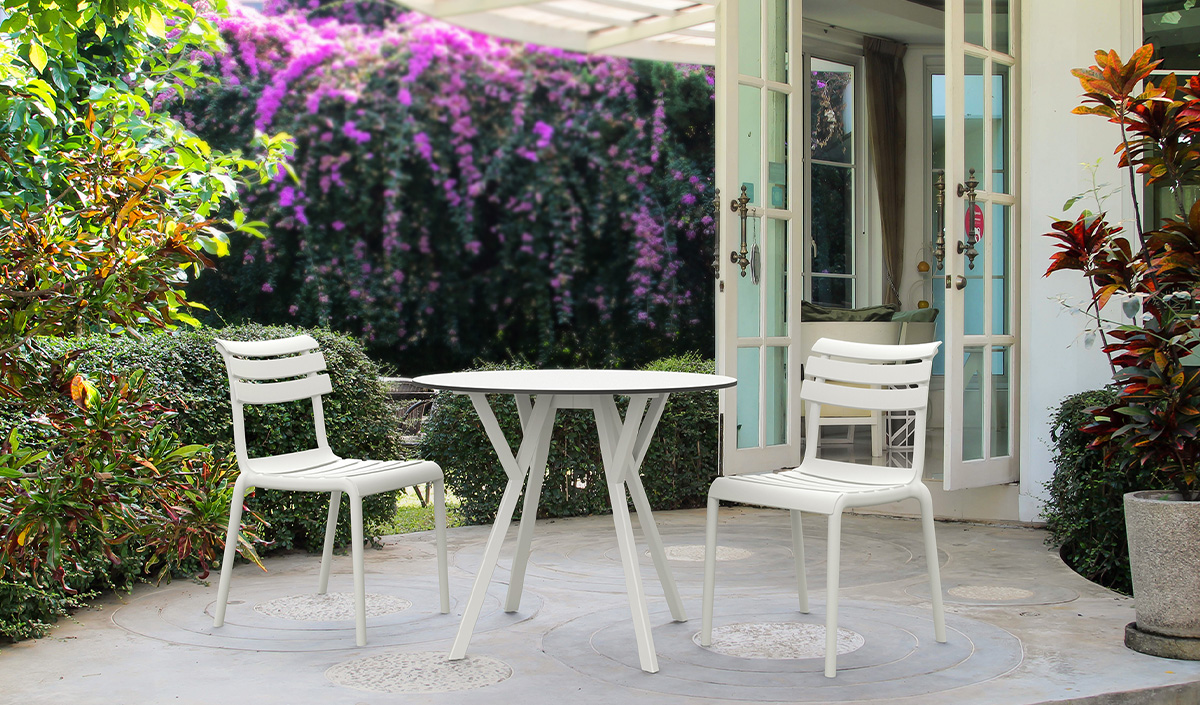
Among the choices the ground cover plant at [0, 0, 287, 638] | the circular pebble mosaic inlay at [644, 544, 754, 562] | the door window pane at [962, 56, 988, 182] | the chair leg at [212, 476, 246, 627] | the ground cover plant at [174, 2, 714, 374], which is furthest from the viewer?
the ground cover plant at [174, 2, 714, 374]

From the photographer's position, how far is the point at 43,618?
3.04 meters

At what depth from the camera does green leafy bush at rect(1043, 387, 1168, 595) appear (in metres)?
3.66

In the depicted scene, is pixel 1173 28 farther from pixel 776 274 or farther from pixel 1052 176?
pixel 776 274

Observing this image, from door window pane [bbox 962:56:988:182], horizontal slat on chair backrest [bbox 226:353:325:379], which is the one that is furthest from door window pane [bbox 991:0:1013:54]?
horizontal slat on chair backrest [bbox 226:353:325:379]

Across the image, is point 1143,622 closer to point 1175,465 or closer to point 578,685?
point 1175,465

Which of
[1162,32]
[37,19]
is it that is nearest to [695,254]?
[1162,32]

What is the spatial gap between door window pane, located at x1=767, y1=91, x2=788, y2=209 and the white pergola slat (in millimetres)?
2116

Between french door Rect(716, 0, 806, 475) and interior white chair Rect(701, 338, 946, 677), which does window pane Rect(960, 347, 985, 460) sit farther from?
interior white chair Rect(701, 338, 946, 677)

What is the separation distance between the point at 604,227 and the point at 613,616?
238 inches

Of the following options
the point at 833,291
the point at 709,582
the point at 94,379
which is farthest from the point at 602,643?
the point at 833,291

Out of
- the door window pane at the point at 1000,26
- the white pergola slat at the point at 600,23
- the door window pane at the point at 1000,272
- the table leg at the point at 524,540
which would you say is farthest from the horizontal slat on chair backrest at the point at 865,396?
the white pergola slat at the point at 600,23

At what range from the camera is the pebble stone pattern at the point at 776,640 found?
2.81m

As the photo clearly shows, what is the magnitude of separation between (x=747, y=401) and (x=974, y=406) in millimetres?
937

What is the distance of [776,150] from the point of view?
15.3ft
